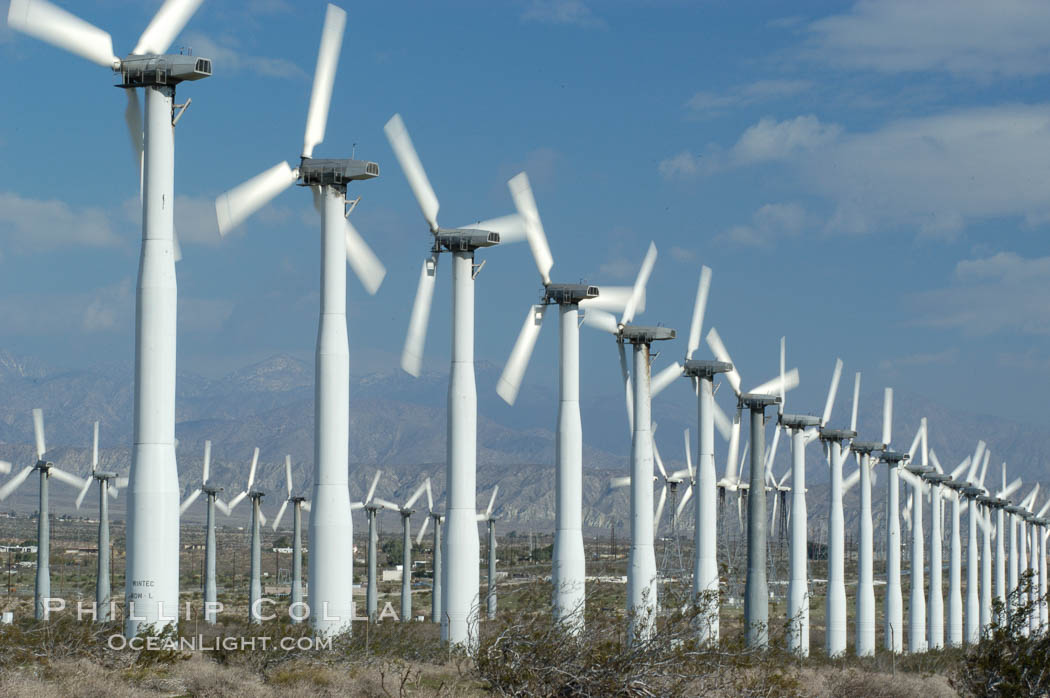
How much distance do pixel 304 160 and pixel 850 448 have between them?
135 feet

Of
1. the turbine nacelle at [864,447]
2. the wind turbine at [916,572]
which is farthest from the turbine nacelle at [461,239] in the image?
the wind turbine at [916,572]

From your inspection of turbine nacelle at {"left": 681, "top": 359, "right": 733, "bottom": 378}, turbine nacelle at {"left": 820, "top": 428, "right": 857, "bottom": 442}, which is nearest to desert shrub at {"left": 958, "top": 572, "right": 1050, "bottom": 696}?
turbine nacelle at {"left": 681, "top": 359, "right": 733, "bottom": 378}

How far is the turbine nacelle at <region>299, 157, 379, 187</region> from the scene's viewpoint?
38156 millimetres

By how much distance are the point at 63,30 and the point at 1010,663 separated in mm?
22512

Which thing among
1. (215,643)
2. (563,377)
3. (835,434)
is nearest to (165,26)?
(215,643)

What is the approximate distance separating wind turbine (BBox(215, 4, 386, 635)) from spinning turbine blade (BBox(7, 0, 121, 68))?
218 inches

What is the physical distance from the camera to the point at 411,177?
44562 mm

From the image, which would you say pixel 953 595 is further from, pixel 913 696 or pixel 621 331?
pixel 913 696

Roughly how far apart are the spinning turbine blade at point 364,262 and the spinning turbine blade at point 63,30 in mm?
9995

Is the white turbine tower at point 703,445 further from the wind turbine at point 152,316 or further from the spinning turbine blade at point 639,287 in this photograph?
the wind turbine at point 152,316

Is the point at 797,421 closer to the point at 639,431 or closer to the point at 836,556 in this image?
the point at 836,556

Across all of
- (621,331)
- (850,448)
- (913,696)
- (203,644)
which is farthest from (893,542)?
(203,644)

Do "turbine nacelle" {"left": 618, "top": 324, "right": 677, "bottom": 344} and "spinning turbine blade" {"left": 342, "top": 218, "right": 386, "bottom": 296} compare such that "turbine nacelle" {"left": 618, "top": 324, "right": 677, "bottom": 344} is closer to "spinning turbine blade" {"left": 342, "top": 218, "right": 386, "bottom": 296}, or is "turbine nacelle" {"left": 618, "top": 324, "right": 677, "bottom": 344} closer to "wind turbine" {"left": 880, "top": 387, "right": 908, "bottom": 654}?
"spinning turbine blade" {"left": 342, "top": 218, "right": 386, "bottom": 296}

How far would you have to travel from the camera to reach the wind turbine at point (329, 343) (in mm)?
37031
